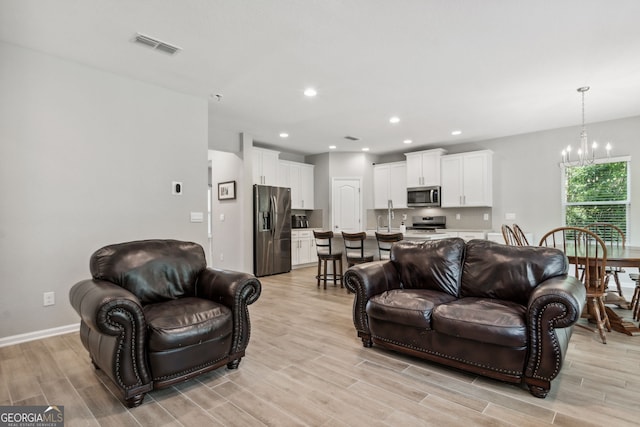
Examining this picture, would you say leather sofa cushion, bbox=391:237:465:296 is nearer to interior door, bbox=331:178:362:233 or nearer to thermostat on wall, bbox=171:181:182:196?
thermostat on wall, bbox=171:181:182:196

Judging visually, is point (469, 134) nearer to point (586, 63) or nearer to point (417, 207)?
point (417, 207)

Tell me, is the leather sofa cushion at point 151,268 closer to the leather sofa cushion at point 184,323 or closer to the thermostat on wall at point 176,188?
the leather sofa cushion at point 184,323

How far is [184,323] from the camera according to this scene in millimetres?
2121

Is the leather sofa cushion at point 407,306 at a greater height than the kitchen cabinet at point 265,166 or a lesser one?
lesser

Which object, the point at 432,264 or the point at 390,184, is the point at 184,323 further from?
the point at 390,184

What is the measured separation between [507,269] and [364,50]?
2.34 meters

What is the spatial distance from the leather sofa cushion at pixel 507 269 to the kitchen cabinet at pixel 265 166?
4.73 meters

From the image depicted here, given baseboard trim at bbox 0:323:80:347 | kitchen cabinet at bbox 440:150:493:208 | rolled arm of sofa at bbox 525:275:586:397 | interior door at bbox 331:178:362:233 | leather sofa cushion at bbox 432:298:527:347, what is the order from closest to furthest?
rolled arm of sofa at bbox 525:275:586:397
leather sofa cushion at bbox 432:298:527:347
baseboard trim at bbox 0:323:80:347
kitchen cabinet at bbox 440:150:493:208
interior door at bbox 331:178:362:233

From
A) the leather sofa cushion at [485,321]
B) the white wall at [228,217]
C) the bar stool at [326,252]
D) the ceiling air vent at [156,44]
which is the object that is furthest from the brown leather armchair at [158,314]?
the white wall at [228,217]

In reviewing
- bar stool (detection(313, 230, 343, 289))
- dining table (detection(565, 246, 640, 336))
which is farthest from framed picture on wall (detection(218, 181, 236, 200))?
dining table (detection(565, 246, 640, 336))

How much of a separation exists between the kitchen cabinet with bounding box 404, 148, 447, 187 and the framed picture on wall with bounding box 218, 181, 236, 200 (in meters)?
3.85

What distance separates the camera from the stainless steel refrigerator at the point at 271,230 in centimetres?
630

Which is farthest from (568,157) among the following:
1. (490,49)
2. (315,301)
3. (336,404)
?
(336,404)

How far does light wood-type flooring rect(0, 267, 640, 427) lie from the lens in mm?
1855
